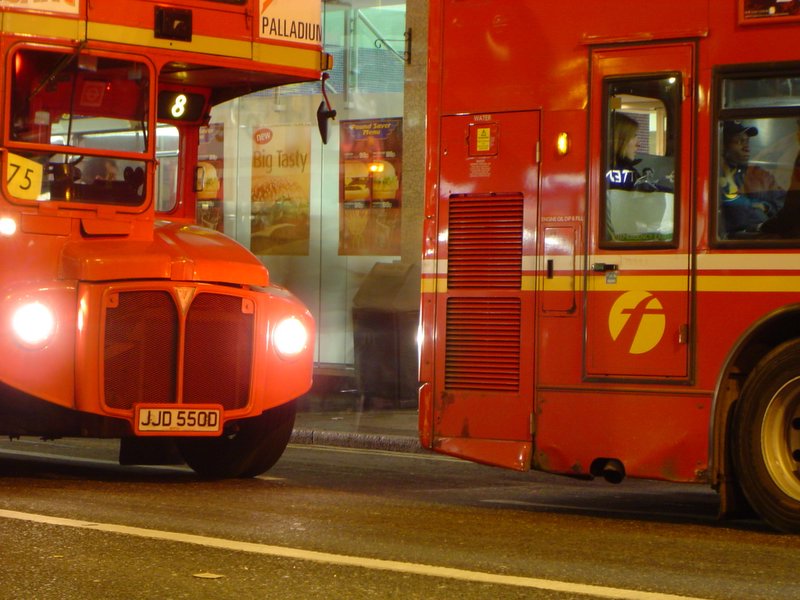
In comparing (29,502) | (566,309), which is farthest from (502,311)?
(29,502)

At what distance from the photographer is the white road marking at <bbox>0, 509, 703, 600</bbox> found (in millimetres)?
6152

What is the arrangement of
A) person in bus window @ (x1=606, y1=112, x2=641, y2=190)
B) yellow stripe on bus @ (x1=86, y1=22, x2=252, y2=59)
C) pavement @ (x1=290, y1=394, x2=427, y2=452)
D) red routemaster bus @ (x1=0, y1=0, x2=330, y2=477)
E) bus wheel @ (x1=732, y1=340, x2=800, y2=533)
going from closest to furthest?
bus wheel @ (x1=732, y1=340, x2=800, y2=533)
person in bus window @ (x1=606, y1=112, x2=641, y2=190)
red routemaster bus @ (x1=0, y1=0, x2=330, y2=477)
yellow stripe on bus @ (x1=86, y1=22, x2=252, y2=59)
pavement @ (x1=290, y1=394, x2=427, y2=452)

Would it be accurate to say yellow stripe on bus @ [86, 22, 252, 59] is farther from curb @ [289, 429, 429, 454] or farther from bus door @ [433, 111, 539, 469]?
curb @ [289, 429, 429, 454]

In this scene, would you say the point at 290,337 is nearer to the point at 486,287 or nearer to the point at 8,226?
the point at 486,287

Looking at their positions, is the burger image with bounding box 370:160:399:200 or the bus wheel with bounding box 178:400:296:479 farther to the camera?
the burger image with bounding box 370:160:399:200

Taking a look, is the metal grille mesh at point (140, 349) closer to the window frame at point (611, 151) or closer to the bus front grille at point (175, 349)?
the bus front grille at point (175, 349)

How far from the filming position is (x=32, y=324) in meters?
9.27

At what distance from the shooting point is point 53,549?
23.4 feet

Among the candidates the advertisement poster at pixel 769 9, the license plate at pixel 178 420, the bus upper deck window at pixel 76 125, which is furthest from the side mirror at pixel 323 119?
the advertisement poster at pixel 769 9

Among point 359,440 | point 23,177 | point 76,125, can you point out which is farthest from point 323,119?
point 359,440

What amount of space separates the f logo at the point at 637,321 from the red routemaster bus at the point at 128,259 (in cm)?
244

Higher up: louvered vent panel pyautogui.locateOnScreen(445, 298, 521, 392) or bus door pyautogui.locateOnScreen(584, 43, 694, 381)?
bus door pyautogui.locateOnScreen(584, 43, 694, 381)

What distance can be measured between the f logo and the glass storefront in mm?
8593

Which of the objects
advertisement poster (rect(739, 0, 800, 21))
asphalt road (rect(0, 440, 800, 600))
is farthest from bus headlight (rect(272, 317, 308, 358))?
advertisement poster (rect(739, 0, 800, 21))
